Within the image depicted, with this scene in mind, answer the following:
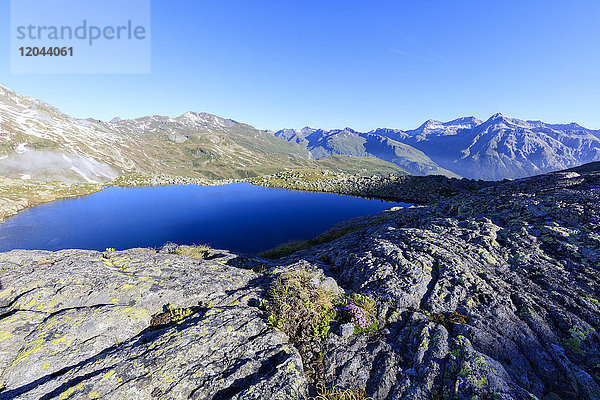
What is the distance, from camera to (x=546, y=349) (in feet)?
21.8

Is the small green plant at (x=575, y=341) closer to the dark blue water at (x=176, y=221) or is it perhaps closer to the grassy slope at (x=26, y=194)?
the dark blue water at (x=176, y=221)

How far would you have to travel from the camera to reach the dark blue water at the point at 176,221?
115 ft

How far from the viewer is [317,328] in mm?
7578

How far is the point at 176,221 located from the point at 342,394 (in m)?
47.4

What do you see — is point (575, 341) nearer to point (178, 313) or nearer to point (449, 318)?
point (449, 318)

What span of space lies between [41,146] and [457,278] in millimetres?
178945

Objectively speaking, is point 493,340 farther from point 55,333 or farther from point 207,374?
point 55,333

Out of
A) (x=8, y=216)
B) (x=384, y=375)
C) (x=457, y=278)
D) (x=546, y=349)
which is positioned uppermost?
(x=457, y=278)

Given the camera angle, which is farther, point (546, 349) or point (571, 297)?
point (571, 297)

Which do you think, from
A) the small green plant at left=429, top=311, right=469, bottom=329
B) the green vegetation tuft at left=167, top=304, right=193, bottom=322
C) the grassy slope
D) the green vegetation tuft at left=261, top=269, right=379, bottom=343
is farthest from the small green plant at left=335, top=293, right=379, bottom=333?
the grassy slope

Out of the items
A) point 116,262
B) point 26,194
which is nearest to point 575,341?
point 116,262

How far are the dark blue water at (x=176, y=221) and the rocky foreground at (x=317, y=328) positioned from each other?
22.7m

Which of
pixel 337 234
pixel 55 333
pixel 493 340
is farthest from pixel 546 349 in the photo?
pixel 337 234

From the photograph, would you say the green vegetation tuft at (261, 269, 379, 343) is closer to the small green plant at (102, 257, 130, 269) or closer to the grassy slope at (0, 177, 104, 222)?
the small green plant at (102, 257, 130, 269)
